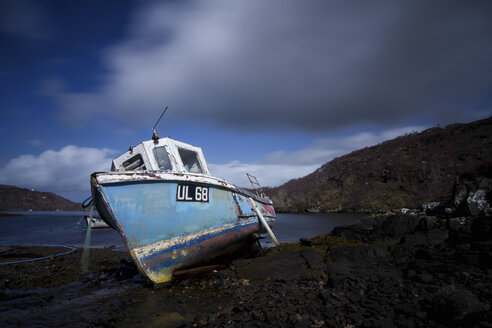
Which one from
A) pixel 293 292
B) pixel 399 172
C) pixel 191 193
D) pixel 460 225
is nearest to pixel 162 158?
pixel 191 193

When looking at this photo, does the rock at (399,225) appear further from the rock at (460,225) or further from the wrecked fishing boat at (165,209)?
the wrecked fishing boat at (165,209)

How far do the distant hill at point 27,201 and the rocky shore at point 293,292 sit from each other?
187 metres

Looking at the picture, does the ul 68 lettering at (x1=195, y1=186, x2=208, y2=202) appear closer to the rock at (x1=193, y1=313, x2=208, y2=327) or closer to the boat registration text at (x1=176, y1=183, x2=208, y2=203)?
the boat registration text at (x1=176, y1=183, x2=208, y2=203)

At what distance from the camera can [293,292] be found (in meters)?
5.23

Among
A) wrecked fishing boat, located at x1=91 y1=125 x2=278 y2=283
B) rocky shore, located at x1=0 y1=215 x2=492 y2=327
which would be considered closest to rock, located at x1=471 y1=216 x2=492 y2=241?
rocky shore, located at x1=0 y1=215 x2=492 y2=327

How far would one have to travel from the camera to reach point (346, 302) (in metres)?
4.57

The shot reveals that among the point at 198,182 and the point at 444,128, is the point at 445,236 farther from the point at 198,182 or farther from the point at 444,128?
the point at 444,128

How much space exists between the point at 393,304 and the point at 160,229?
5.10 metres

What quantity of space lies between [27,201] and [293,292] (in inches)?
8816

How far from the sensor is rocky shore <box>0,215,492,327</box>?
4.01m

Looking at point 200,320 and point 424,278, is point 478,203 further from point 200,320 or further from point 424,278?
→ point 200,320

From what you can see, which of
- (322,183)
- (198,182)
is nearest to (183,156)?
(198,182)

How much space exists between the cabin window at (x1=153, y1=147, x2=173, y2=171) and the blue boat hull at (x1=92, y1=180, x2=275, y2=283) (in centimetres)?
144

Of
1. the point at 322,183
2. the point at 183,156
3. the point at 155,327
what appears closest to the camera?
the point at 155,327
